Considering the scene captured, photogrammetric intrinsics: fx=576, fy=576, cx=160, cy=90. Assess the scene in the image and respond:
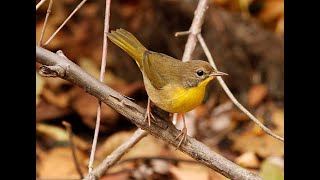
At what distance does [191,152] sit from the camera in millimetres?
2459

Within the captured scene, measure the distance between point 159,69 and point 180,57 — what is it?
6.98 feet

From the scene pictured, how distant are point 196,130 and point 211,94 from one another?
0.53 metres

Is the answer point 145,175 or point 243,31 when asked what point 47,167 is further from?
point 243,31

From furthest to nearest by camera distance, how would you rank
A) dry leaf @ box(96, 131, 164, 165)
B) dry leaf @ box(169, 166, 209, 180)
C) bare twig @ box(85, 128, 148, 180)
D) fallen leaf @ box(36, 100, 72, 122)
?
fallen leaf @ box(36, 100, 72, 122), dry leaf @ box(96, 131, 164, 165), dry leaf @ box(169, 166, 209, 180), bare twig @ box(85, 128, 148, 180)

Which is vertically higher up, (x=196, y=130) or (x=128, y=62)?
(x=128, y=62)

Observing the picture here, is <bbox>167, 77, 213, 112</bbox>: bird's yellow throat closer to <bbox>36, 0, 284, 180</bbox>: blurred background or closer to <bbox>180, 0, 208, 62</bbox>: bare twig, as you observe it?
<bbox>180, 0, 208, 62</bbox>: bare twig

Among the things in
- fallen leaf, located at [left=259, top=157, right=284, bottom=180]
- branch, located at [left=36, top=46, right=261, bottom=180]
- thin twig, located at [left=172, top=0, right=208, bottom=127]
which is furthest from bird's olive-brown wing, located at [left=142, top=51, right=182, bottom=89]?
fallen leaf, located at [left=259, top=157, right=284, bottom=180]

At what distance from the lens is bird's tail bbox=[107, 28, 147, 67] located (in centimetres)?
256

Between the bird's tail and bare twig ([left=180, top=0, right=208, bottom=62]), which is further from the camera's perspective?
bare twig ([left=180, top=0, right=208, bottom=62])

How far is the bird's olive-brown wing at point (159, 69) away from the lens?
102 inches

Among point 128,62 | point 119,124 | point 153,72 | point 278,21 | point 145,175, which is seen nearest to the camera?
point 153,72

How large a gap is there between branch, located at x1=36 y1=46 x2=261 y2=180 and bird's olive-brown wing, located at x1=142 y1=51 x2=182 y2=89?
0.21 metres
